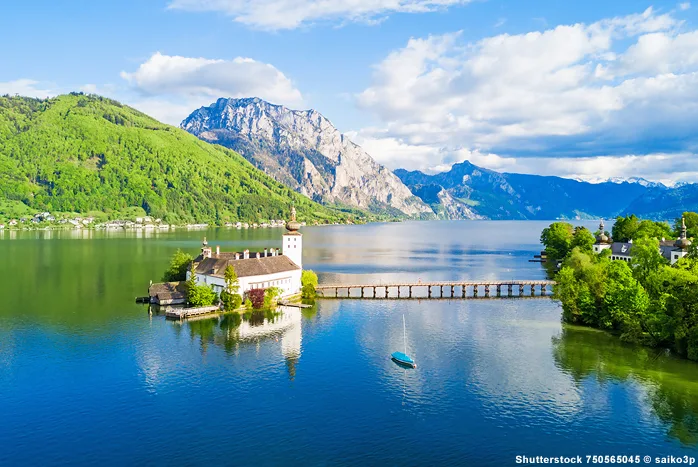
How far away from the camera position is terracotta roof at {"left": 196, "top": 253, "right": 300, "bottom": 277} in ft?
300

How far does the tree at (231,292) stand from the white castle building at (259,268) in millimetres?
1388

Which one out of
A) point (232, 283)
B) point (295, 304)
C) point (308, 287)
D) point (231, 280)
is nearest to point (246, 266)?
point (232, 283)

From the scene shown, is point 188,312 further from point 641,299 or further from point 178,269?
point 641,299

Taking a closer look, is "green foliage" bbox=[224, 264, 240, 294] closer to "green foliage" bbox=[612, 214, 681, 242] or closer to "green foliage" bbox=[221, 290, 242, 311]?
"green foliage" bbox=[221, 290, 242, 311]

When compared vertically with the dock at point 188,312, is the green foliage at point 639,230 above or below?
above

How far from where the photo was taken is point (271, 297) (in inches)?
3634

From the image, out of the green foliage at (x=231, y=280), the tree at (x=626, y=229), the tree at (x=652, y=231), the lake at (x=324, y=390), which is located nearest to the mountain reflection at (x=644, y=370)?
the lake at (x=324, y=390)

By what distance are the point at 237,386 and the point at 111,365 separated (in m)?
16.7

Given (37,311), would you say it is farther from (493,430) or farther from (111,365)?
(493,430)

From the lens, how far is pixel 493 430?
143 feet

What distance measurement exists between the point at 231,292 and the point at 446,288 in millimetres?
52930

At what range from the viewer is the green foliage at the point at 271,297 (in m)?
91.2

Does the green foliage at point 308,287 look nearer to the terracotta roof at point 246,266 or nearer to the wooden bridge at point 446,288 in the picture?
the terracotta roof at point 246,266

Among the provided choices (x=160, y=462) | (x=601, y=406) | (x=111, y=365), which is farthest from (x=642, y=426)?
(x=111, y=365)
